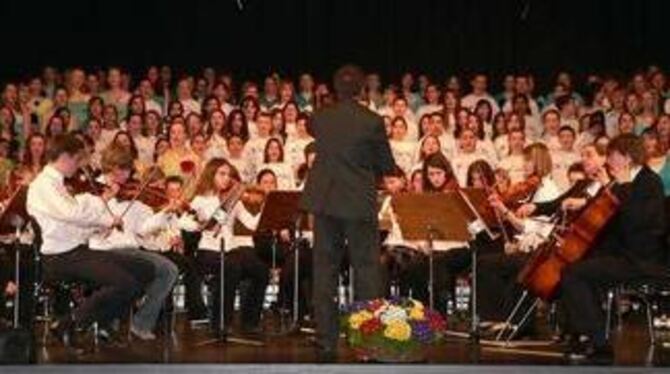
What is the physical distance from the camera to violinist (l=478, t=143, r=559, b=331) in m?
8.43

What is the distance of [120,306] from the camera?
295 inches

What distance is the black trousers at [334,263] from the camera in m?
7.05

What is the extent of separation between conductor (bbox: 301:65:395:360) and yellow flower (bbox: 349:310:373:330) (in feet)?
0.76

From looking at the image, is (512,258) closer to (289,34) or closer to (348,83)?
(348,83)

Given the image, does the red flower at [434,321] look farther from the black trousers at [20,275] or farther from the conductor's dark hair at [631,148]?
the black trousers at [20,275]

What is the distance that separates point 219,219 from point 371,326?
1918mm

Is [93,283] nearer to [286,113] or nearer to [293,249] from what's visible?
[293,249]

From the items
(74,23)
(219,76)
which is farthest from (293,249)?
(74,23)

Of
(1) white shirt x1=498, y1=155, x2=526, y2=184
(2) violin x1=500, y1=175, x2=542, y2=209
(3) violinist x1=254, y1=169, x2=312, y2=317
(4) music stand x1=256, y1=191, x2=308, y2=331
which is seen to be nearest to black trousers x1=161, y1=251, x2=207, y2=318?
(3) violinist x1=254, y1=169, x2=312, y2=317

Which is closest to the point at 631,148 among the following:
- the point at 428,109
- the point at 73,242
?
the point at 73,242

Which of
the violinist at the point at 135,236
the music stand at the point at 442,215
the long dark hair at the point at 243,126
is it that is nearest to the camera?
the violinist at the point at 135,236

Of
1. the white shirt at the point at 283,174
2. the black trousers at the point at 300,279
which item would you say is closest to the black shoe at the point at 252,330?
the black trousers at the point at 300,279

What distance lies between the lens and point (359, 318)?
6.85 meters

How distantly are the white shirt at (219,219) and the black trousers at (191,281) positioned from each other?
0.23 m
